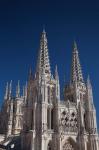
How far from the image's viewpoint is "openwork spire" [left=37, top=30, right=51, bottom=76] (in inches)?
2813

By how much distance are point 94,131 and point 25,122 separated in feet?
54.9

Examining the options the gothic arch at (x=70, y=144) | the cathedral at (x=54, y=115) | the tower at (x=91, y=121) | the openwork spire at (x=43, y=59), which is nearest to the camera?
the cathedral at (x=54, y=115)

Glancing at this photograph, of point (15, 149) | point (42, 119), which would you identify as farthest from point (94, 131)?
point (15, 149)

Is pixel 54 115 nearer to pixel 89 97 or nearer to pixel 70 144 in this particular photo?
pixel 70 144

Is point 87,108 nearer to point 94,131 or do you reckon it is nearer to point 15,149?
point 94,131

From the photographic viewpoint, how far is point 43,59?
245ft

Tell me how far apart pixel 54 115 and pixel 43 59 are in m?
15.7

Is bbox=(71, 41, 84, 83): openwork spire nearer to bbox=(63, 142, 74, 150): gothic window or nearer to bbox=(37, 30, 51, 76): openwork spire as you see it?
bbox=(37, 30, 51, 76): openwork spire

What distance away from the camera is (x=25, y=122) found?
67.7 meters

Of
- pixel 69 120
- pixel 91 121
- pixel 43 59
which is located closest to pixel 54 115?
pixel 69 120

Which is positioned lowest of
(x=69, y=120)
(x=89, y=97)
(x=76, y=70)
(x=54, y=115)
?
(x=69, y=120)

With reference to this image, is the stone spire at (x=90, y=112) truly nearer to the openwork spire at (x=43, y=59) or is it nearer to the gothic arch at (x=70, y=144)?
the gothic arch at (x=70, y=144)

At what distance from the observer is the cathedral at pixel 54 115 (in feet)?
207

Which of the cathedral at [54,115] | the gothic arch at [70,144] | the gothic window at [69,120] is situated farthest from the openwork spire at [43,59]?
the gothic arch at [70,144]
